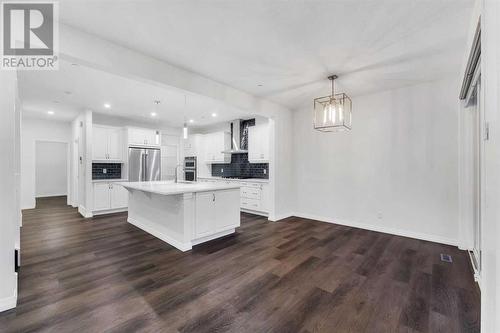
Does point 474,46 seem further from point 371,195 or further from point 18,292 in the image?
point 18,292

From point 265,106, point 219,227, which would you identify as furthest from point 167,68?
point 219,227

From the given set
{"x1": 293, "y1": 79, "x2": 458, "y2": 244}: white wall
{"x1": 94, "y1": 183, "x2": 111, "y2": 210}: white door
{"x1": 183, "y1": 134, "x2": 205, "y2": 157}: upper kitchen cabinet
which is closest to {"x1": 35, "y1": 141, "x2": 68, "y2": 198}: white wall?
Result: {"x1": 94, "y1": 183, "x2": 111, "y2": 210}: white door

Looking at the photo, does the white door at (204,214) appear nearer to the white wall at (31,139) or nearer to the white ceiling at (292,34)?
the white ceiling at (292,34)

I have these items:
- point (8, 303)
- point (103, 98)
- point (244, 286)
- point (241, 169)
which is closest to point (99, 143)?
point (103, 98)

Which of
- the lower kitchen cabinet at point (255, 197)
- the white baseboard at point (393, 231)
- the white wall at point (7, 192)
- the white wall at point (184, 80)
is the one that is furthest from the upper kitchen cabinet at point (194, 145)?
the white wall at point (7, 192)

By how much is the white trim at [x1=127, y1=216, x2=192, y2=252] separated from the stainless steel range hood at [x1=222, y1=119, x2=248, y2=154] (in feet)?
9.92

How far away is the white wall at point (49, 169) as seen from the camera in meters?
8.27

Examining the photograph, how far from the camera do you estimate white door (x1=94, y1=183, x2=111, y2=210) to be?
213 inches

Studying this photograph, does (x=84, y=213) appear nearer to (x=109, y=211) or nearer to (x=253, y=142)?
(x=109, y=211)

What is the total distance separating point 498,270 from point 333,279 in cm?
157

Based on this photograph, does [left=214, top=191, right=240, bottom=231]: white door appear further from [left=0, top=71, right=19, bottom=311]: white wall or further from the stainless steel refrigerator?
the stainless steel refrigerator

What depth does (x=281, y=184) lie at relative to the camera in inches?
198

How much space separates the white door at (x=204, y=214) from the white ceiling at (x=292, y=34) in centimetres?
193

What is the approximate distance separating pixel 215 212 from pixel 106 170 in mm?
4298
